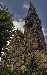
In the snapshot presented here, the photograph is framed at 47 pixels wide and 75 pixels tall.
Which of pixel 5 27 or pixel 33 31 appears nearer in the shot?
pixel 5 27

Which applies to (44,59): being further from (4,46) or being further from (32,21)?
(4,46)

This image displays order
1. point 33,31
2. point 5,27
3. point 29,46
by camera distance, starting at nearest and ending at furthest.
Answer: point 5,27 < point 29,46 < point 33,31

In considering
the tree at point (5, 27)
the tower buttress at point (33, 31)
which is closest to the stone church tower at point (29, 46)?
the tower buttress at point (33, 31)

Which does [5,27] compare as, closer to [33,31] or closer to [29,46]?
[29,46]

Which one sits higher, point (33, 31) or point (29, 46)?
point (33, 31)

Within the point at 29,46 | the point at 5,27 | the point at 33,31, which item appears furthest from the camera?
the point at 33,31

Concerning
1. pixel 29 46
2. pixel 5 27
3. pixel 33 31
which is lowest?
pixel 5 27

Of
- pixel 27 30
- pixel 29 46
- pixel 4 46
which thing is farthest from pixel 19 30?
pixel 4 46

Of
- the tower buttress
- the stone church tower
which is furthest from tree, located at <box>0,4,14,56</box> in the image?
the tower buttress

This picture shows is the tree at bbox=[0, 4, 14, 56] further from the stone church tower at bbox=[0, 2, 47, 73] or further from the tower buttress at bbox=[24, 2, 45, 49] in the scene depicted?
the tower buttress at bbox=[24, 2, 45, 49]

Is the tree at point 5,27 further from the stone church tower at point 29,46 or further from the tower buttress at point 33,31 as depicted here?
the tower buttress at point 33,31

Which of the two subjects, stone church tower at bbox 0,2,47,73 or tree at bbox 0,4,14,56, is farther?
stone church tower at bbox 0,2,47,73

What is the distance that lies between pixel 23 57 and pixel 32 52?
106 inches

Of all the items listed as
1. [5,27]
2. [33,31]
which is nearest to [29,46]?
[33,31]
